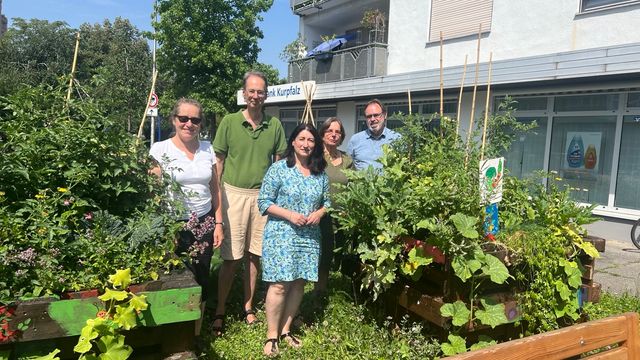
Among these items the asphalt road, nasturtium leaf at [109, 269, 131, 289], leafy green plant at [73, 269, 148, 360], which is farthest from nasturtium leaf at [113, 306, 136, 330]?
the asphalt road

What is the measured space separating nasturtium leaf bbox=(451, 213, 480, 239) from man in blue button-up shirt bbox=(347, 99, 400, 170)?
157cm

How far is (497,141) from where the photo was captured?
12.2 feet

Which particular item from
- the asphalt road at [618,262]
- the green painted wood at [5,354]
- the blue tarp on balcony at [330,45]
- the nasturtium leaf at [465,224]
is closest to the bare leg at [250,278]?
the nasturtium leaf at [465,224]

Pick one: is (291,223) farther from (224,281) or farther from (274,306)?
(224,281)

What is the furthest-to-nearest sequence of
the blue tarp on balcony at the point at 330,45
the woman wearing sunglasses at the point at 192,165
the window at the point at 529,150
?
the blue tarp on balcony at the point at 330,45, the window at the point at 529,150, the woman wearing sunglasses at the point at 192,165

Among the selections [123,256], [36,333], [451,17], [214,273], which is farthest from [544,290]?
[451,17]

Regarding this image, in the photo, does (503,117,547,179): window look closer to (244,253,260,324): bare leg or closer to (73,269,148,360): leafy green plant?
(244,253,260,324): bare leg

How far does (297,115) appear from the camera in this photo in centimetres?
1856

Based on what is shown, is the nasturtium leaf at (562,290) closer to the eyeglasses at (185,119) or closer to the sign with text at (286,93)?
the eyeglasses at (185,119)

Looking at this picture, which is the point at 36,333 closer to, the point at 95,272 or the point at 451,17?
the point at 95,272

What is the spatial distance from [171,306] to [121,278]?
235mm

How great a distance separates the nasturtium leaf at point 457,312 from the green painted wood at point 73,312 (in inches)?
75.5

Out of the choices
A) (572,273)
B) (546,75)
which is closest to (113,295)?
(572,273)

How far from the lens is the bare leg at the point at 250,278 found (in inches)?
155
